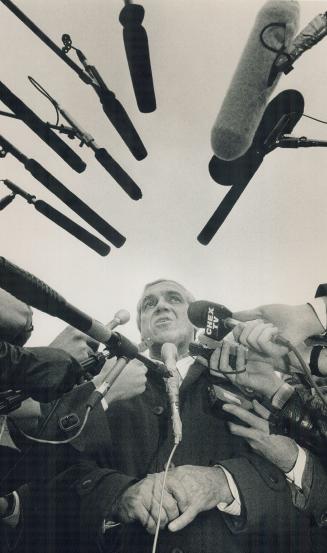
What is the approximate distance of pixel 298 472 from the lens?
1.49 metres

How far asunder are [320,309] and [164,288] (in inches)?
45.4

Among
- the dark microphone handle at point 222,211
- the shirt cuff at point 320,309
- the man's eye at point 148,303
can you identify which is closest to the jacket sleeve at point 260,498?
the shirt cuff at point 320,309

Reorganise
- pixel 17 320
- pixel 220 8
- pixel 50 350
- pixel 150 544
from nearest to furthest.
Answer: pixel 50 350 < pixel 17 320 < pixel 150 544 < pixel 220 8

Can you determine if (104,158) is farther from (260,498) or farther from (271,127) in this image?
(260,498)

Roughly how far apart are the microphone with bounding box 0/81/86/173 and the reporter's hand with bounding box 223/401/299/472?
1.24 meters

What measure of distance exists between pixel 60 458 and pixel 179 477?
1.61ft

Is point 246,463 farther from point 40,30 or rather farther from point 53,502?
point 40,30

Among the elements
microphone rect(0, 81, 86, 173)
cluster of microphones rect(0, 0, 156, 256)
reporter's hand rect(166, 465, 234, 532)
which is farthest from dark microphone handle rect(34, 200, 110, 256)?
reporter's hand rect(166, 465, 234, 532)

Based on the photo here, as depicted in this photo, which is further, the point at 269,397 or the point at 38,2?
the point at 38,2

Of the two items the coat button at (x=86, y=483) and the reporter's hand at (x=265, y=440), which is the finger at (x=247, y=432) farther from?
the coat button at (x=86, y=483)

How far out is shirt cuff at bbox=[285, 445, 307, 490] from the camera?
148 cm

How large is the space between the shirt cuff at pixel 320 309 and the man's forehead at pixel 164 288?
42.6 inches

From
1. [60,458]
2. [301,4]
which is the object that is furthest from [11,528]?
[301,4]

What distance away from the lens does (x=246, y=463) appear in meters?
1.52
